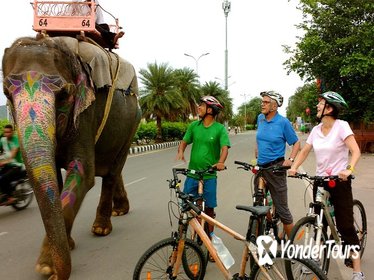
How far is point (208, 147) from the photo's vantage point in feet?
15.8

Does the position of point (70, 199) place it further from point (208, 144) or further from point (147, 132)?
point (147, 132)

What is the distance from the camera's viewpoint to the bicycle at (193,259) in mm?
3109

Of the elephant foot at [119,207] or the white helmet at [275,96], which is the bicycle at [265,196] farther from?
the elephant foot at [119,207]

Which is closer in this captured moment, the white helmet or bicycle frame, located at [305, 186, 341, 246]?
bicycle frame, located at [305, 186, 341, 246]

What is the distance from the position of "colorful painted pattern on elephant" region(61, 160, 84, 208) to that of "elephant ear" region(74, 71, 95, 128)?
0.43 m

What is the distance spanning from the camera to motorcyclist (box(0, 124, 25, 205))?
23.8 feet

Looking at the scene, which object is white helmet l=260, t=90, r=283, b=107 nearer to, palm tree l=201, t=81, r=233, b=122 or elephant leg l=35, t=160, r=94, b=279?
elephant leg l=35, t=160, r=94, b=279

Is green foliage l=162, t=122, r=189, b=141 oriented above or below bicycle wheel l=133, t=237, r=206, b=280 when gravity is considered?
below

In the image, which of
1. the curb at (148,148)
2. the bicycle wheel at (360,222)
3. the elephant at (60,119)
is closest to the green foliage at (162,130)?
the curb at (148,148)

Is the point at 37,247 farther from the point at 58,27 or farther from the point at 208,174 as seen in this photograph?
the point at 58,27

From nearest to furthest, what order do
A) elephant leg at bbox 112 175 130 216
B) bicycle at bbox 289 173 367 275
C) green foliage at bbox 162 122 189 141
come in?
1. bicycle at bbox 289 173 367 275
2. elephant leg at bbox 112 175 130 216
3. green foliage at bbox 162 122 189 141

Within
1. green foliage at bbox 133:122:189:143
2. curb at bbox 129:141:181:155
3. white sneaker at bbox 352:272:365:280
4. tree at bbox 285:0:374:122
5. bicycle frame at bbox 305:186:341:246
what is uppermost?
tree at bbox 285:0:374:122

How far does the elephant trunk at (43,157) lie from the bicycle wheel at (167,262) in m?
0.62

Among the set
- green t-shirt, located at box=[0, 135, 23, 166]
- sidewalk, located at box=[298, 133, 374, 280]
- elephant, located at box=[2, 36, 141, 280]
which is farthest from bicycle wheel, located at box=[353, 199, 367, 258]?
green t-shirt, located at box=[0, 135, 23, 166]
